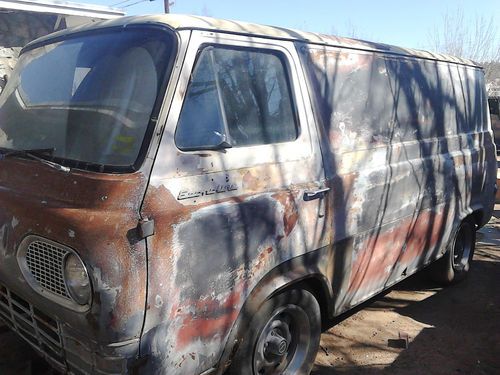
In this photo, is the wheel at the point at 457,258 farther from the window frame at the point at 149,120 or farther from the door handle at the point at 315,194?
the window frame at the point at 149,120

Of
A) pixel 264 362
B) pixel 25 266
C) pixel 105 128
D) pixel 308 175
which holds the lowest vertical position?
pixel 264 362

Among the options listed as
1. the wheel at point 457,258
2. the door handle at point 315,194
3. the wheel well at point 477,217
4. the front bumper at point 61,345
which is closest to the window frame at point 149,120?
the front bumper at point 61,345

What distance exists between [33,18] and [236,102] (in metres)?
9.03

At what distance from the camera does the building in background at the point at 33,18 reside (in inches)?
354

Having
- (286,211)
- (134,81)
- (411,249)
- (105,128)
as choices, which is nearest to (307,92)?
(286,211)

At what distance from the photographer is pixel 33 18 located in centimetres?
963

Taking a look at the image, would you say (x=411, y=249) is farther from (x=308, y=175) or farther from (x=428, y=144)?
(x=308, y=175)

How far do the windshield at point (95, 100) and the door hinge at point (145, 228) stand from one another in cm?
28

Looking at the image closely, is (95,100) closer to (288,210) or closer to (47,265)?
(47,265)

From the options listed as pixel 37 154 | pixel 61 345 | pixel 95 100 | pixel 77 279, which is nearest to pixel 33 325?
pixel 61 345

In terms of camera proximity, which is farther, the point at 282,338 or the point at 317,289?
the point at 317,289

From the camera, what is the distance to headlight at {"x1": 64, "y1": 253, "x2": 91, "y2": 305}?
1.94 metres

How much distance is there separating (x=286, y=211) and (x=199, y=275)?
652mm

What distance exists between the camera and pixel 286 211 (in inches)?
99.8
